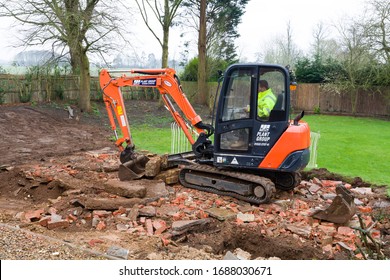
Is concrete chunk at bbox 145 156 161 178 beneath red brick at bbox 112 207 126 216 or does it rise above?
above

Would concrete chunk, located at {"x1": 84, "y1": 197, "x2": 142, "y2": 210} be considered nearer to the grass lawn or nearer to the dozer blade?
the dozer blade

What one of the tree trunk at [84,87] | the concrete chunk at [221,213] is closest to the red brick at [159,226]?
the concrete chunk at [221,213]

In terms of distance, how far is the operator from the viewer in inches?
309

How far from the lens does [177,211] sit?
7.41 meters

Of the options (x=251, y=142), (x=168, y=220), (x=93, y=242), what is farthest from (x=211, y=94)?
(x=93, y=242)

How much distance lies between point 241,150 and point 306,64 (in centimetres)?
2367

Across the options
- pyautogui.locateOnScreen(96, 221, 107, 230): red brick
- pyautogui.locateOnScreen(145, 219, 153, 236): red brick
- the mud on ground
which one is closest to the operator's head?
the mud on ground

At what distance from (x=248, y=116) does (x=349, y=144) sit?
28.4ft

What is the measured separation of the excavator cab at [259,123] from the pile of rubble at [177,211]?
79cm

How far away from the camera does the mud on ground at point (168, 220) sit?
5.90m

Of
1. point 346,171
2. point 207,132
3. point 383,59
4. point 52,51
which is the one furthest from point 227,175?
point 383,59

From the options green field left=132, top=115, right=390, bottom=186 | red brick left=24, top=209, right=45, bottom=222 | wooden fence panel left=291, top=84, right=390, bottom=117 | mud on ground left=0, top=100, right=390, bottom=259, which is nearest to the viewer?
mud on ground left=0, top=100, right=390, bottom=259

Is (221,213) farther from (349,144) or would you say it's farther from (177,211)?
(349,144)

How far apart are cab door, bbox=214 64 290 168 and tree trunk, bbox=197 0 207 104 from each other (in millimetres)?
20841
